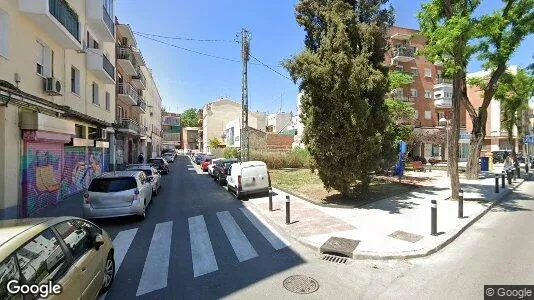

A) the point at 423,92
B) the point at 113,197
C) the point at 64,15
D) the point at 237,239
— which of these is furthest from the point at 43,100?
the point at 423,92

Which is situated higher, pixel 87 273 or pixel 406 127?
pixel 406 127

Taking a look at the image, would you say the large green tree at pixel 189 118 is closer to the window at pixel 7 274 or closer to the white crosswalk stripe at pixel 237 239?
the white crosswalk stripe at pixel 237 239

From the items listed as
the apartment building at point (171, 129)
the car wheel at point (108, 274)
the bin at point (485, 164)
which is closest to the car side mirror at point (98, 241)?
the car wheel at point (108, 274)

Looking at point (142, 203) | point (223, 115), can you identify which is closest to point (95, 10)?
point (142, 203)

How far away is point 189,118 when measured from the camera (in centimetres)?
12538

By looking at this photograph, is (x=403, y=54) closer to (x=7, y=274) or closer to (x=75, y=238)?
(x=75, y=238)

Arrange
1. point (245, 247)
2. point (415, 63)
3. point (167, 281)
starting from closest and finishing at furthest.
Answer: point (167, 281) → point (245, 247) → point (415, 63)

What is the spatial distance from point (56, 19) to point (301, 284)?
12.4 m

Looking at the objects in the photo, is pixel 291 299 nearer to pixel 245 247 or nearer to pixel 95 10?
pixel 245 247

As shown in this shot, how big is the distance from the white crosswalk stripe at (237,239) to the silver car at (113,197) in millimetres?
2686

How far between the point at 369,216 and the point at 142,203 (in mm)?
7175

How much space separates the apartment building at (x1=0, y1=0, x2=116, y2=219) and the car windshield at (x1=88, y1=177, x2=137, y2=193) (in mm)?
2684

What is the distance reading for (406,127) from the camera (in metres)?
26.5

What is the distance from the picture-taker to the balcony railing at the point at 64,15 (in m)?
11.8
